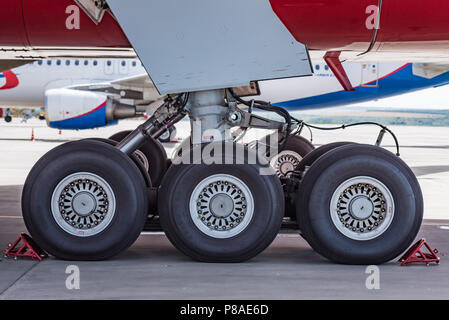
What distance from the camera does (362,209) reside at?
18.1ft

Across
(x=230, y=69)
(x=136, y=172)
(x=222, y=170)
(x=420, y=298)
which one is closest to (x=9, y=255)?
(x=136, y=172)

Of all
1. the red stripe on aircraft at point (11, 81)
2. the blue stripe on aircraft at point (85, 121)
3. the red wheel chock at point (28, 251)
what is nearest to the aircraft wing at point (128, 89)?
the red stripe on aircraft at point (11, 81)

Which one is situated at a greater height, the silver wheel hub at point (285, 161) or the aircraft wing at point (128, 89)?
the aircraft wing at point (128, 89)

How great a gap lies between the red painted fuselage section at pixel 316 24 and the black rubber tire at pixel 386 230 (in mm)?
981

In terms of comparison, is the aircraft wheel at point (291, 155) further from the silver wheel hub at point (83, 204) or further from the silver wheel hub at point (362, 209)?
the silver wheel hub at point (83, 204)

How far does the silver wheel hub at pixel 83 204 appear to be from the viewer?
549 cm

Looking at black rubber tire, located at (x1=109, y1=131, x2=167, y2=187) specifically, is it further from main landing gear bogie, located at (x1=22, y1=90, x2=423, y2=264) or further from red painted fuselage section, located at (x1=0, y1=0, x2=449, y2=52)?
main landing gear bogie, located at (x1=22, y1=90, x2=423, y2=264)

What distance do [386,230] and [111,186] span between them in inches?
84.2

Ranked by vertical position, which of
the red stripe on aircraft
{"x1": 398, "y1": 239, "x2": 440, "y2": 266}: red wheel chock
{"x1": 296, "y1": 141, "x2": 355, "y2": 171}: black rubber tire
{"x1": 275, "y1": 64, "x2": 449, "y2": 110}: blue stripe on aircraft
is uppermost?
the red stripe on aircraft

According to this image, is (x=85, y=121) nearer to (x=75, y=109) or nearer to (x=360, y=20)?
(x=75, y=109)

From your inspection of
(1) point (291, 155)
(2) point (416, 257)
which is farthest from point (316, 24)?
(1) point (291, 155)

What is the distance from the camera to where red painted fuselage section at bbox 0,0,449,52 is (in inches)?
218

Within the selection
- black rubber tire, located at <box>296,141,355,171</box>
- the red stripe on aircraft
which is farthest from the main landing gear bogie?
the red stripe on aircraft

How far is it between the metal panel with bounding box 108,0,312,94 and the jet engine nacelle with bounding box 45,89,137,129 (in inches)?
563
